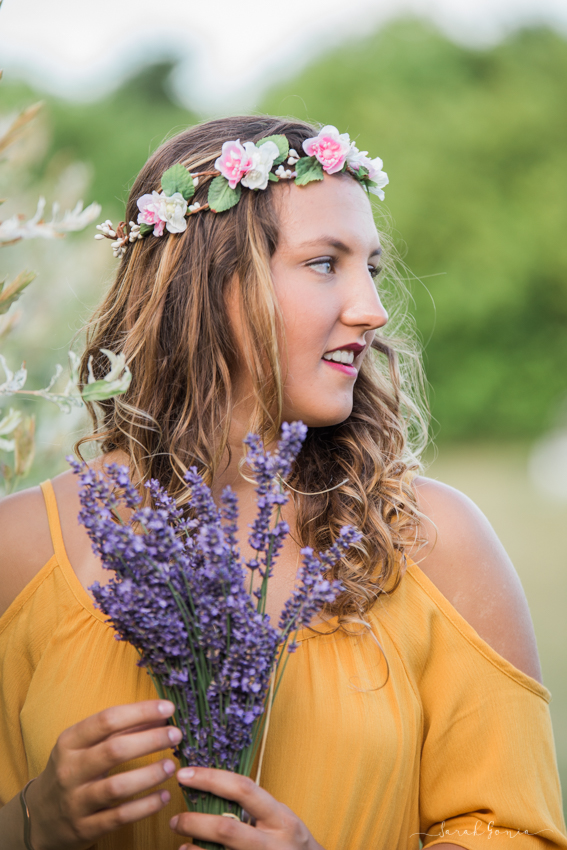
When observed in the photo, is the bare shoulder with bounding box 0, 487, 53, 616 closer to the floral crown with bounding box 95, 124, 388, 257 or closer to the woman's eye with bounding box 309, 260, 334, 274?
the floral crown with bounding box 95, 124, 388, 257

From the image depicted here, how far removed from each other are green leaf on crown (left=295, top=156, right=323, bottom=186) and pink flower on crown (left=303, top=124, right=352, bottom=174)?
0.05 ft

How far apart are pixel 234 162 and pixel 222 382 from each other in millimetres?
514

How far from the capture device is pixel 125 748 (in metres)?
1.20

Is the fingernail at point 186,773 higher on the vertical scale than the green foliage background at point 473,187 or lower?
lower

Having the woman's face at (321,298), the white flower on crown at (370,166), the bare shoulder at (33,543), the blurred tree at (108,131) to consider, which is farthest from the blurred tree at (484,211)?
the bare shoulder at (33,543)

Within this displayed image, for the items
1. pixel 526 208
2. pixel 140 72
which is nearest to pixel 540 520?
pixel 526 208

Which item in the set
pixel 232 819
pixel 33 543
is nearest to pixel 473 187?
pixel 33 543

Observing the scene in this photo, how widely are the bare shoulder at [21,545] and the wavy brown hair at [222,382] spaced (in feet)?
0.83

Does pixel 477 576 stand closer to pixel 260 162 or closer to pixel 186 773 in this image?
pixel 186 773

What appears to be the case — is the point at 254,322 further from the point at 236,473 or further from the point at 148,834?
the point at 148,834

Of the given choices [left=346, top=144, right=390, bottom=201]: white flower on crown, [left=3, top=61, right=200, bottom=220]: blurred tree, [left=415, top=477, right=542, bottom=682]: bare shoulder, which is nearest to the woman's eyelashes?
[left=346, top=144, right=390, bottom=201]: white flower on crown

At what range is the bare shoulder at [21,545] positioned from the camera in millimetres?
1877

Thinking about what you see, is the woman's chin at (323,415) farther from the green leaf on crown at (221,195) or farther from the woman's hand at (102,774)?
the woman's hand at (102,774)

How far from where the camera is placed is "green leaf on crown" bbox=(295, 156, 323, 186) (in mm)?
1815
